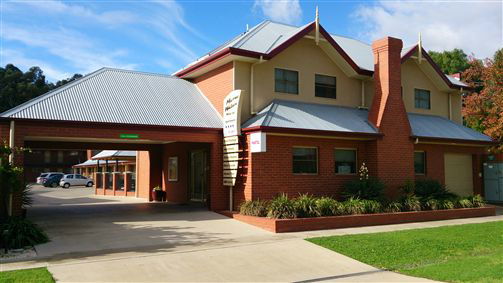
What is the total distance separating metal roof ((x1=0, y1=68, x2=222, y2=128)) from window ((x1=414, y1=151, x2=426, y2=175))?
9.21 meters

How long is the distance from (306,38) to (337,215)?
308 inches

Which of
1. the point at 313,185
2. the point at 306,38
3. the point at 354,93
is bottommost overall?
the point at 313,185

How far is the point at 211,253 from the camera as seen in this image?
10664 millimetres

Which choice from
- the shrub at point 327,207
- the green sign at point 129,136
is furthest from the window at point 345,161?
the green sign at point 129,136

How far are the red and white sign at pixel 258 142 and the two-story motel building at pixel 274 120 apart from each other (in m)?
0.07

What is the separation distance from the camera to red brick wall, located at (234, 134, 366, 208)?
53.8 feet

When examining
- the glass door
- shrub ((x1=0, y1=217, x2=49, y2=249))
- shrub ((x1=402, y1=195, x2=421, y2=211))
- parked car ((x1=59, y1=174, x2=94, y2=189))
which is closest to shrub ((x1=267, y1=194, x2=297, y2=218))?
shrub ((x1=402, y1=195, x2=421, y2=211))

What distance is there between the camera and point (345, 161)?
19078mm

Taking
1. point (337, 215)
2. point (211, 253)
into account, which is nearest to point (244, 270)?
point (211, 253)

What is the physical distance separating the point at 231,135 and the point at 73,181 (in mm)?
38168

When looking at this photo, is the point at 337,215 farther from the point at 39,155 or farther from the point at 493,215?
the point at 39,155

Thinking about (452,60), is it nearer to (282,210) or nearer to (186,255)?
(282,210)

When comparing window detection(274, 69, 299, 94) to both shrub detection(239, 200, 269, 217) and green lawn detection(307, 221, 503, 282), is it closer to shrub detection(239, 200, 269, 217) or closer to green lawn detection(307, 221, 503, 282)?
shrub detection(239, 200, 269, 217)

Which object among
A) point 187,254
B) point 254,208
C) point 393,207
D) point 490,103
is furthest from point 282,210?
point 490,103
